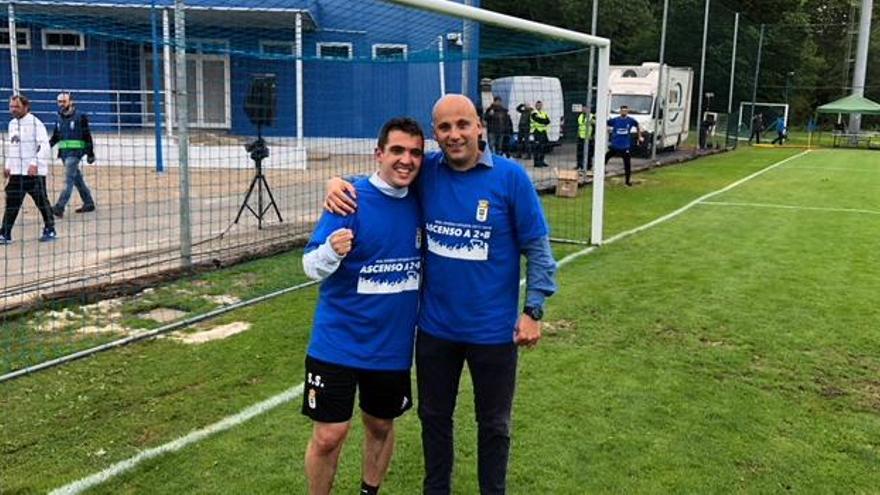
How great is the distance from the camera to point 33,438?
4441 millimetres

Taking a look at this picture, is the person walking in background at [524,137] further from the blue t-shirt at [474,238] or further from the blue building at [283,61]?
the blue t-shirt at [474,238]

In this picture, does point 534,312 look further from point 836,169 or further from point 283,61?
point 836,169

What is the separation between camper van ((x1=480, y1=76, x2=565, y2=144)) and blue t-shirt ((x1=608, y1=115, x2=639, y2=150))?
4.00ft

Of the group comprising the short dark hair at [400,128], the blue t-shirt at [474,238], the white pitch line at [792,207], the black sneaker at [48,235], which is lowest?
the black sneaker at [48,235]

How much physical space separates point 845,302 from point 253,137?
791 cm

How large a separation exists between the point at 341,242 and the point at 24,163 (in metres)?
8.48

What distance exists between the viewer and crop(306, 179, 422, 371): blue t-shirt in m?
3.17

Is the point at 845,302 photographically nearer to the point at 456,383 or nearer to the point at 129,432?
the point at 456,383

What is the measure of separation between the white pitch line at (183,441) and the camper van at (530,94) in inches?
501

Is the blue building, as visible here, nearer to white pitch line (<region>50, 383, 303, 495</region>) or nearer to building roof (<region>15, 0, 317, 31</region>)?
building roof (<region>15, 0, 317, 31</region>)

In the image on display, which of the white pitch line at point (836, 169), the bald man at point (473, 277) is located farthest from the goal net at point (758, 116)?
the bald man at point (473, 277)

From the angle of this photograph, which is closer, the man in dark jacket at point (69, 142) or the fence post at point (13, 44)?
the fence post at point (13, 44)

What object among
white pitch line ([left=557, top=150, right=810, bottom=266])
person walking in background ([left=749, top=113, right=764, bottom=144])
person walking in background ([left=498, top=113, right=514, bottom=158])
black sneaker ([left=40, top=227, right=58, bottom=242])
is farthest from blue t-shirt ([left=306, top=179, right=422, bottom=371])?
person walking in background ([left=749, top=113, right=764, bottom=144])

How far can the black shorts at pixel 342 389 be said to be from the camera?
3.20 metres
